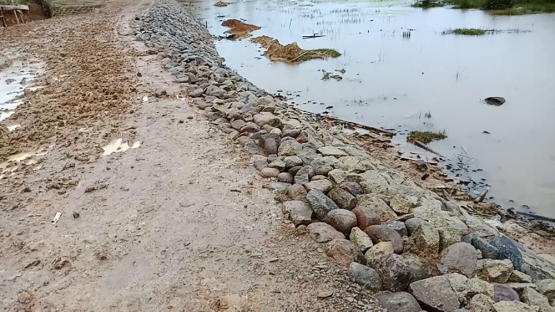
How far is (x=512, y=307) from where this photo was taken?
2613 mm

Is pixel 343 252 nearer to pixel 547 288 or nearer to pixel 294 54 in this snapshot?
pixel 547 288

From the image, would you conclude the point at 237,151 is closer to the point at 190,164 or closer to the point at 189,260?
the point at 190,164

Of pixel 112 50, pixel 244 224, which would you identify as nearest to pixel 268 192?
pixel 244 224

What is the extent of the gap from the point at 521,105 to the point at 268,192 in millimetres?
8545

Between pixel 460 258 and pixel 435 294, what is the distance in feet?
1.94

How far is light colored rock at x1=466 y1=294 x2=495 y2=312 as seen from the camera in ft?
8.67

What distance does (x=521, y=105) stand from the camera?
10.2m

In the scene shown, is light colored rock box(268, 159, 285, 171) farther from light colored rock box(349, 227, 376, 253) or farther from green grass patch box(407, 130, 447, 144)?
green grass patch box(407, 130, 447, 144)

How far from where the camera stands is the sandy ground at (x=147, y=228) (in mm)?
2834

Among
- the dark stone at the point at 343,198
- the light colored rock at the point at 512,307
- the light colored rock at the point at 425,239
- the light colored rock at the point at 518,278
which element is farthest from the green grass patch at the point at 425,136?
the light colored rock at the point at 512,307

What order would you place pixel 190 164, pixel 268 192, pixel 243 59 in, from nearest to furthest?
pixel 268 192 → pixel 190 164 → pixel 243 59

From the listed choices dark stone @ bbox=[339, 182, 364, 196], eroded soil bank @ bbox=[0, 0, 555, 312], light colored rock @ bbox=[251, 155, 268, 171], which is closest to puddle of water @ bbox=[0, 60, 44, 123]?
eroded soil bank @ bbox=[0, 0, 555, 312]

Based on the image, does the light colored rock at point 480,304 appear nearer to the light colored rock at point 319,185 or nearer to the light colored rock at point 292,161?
the light colored rock at point 319,185

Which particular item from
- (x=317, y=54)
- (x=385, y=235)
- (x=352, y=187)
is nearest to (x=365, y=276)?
(x=385, y=235)
